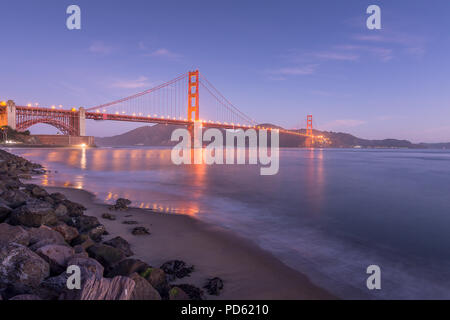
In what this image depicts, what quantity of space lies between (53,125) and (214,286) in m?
63.4

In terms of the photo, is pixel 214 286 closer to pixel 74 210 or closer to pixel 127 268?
pixel 127 268

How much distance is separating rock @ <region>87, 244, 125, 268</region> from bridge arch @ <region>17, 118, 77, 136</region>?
6062cm

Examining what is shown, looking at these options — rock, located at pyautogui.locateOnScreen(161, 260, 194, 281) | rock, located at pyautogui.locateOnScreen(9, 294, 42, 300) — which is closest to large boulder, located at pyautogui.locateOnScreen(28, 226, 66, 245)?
rock, located at pyautogui.locateOnScreen(9, 294, 42, 300)

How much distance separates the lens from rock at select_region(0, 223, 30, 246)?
8.91 feet

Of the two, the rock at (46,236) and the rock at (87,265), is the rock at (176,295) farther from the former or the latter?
the rock at (46,236)

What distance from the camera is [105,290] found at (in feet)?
6.36

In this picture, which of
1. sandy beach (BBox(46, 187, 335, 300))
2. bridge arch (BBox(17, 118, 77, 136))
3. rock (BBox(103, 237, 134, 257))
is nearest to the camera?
sandy beach (BBox(46, 187, 335, 300))

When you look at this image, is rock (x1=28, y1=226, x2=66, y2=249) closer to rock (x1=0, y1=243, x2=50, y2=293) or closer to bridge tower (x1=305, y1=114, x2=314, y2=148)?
rock (x1=0, y1=243, x2=50, y2=293)

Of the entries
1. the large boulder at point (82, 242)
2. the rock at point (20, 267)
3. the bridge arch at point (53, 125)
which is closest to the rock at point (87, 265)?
the rock at point (20, 267)

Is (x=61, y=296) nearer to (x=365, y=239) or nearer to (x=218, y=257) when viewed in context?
(x=218, y=257)

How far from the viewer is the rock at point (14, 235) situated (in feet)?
8.91

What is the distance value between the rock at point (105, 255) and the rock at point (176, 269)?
1.69 feet
